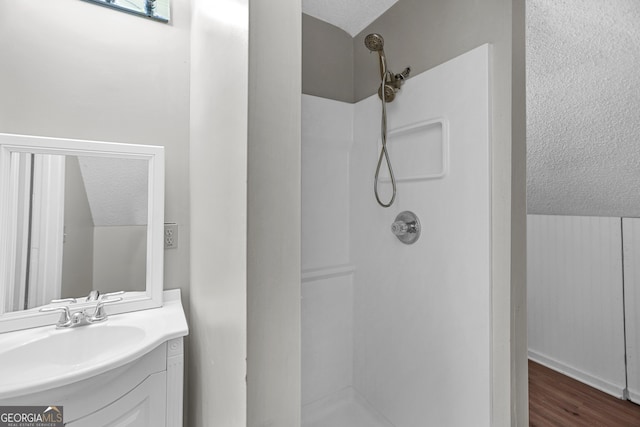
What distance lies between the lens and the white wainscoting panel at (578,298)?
66.4 inches

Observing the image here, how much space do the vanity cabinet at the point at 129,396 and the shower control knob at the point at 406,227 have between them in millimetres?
1095

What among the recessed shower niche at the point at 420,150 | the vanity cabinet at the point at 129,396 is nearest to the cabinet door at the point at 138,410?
the vanity cabinet at the point at 129,396

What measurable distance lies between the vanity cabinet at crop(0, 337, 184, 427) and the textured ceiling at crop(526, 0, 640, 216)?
7.32 feet

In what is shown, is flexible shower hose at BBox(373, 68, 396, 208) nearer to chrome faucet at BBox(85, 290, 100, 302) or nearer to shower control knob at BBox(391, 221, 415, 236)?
shower control knob at BBox(391, 221, 415, 236)

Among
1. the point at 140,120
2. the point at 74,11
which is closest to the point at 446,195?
the point at 140,120

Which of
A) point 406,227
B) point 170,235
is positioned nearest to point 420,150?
point 406,227

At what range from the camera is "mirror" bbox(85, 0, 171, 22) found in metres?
1.25

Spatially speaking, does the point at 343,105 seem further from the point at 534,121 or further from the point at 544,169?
the point at 544,169

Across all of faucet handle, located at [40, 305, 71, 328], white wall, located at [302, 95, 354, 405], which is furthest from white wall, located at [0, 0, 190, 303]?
white wall, located at [302, 95, 354, 405]

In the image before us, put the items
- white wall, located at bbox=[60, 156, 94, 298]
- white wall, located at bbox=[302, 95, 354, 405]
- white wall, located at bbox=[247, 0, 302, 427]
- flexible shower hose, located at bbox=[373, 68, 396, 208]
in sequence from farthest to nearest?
white wall, located at bbox=[302, 95, 354, 405] < flexible shower hose, located at bbox=[373, 68, 396, 208] < white wall, located at bbox=[60, 156, 94, 298] < white wall, located at bbox=[247, 0, 302, 427]

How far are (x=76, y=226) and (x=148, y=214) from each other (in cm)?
27

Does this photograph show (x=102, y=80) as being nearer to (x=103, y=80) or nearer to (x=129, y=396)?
(x=103, y=80)

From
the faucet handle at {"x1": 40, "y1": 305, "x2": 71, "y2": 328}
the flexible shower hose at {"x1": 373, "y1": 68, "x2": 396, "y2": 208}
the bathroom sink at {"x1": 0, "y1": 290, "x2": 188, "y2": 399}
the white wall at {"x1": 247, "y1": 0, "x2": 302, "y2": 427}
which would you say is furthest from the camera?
the flexible shower hose at {"x1": 373, "y1": 68, "x2": 396, "y2": 208}

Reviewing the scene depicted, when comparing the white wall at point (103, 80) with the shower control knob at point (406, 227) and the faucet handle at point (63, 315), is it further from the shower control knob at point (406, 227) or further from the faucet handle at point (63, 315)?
the shower control knob at point (406, 227)
